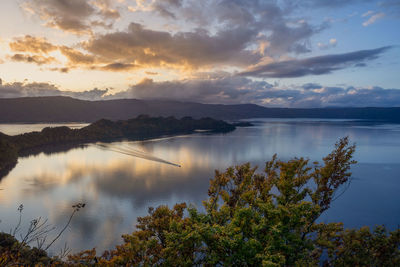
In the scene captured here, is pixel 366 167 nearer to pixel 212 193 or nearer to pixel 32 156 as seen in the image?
pixel 212 193

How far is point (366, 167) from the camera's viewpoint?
204 ft

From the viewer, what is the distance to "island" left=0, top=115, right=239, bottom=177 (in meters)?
71.7

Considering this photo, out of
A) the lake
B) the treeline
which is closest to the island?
the lake

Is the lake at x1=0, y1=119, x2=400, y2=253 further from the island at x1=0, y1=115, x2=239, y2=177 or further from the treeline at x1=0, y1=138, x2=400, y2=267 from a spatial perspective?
the treeline at x1=0, y1=138, x2=400, y2=267

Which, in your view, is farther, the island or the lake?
the island

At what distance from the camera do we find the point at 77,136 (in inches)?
4779

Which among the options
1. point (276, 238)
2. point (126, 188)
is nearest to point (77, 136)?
point (126, 188)

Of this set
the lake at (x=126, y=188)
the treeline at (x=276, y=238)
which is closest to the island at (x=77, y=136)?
the lake at (x=126, y=188)

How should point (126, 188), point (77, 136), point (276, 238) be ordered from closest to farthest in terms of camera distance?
point (276, 238)
point (126, 188)
point (77, 136)

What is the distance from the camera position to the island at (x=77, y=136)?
71688 millimetres

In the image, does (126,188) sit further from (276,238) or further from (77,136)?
(77,136)

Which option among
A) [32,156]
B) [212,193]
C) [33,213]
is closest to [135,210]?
[33,213]

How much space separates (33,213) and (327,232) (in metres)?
39.4

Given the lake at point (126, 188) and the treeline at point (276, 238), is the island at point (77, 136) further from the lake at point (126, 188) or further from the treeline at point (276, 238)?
the treeline at point (276, 238)
